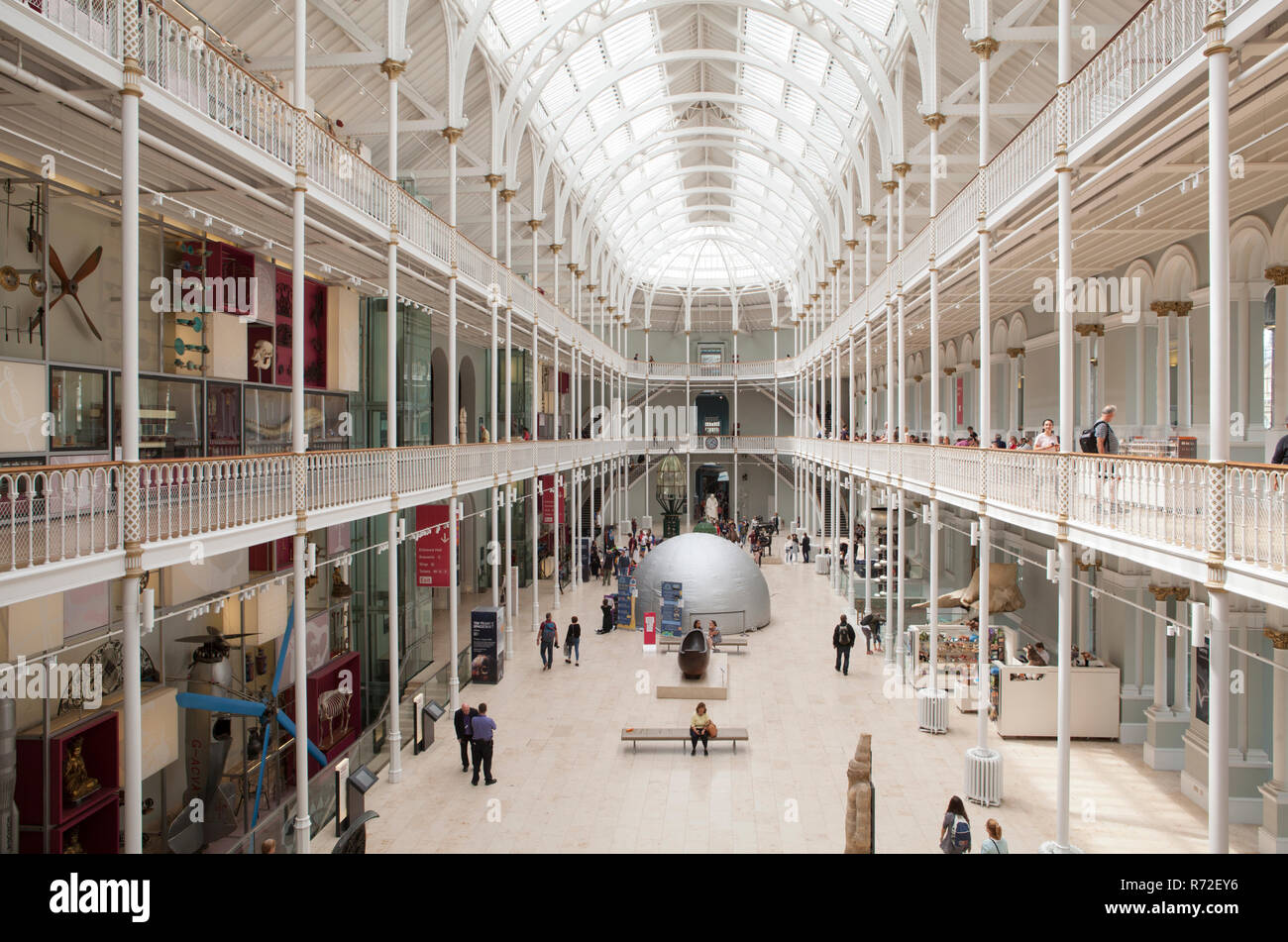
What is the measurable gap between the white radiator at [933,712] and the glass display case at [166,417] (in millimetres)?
12911

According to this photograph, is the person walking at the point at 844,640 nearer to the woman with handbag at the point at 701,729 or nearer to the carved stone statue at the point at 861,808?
the woman with handbag at the point at 701,729

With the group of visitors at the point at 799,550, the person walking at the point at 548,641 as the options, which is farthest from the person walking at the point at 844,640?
the group of visitors at the point at 799,550

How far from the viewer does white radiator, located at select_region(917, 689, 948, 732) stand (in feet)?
49.6

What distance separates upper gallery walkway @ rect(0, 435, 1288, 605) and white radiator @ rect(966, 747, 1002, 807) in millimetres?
3554

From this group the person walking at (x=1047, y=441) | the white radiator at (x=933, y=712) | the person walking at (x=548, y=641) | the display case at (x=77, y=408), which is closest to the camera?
the display case at (x=77, y=408)

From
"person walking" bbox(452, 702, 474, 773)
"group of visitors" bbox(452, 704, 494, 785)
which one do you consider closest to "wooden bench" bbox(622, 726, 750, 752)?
"group of visitors" bbox(452, 704, 494, 785)

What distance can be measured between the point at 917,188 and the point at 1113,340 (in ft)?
40.6

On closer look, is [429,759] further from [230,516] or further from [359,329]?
[359,329]

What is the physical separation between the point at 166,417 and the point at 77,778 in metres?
4.95

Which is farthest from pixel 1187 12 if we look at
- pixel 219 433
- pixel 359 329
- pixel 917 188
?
pixel 917 188

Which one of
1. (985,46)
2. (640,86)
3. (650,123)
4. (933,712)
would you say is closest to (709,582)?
(933,712)

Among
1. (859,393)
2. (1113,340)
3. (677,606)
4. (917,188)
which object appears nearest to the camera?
(1113,340)

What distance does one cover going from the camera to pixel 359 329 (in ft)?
60.8

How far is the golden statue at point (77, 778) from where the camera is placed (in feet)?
31.0
